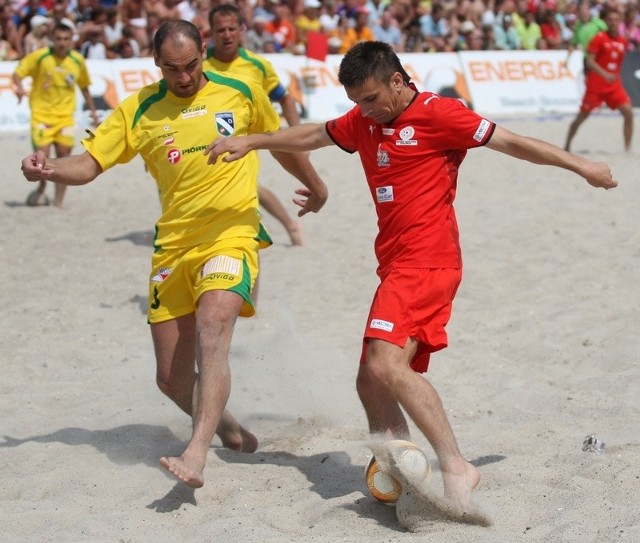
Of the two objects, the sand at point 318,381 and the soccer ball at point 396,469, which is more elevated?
the soccer ball at point 396,469

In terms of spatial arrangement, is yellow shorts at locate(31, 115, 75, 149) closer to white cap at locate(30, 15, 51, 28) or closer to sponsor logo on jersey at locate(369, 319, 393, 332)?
white cap at locate(30, 15, 51, 28)

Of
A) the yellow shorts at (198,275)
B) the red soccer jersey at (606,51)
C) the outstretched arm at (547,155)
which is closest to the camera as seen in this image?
the outstretched arm at (547,155)

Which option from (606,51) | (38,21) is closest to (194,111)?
(606,51)

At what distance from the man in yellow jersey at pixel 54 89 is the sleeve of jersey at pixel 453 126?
24.2ft

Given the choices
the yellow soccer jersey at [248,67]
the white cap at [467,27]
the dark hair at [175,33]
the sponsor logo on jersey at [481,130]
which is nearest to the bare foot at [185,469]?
the sponsor logo on jersey at [481,130]

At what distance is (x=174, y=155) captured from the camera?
195 inches

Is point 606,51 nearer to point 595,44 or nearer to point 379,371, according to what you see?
point 595,44

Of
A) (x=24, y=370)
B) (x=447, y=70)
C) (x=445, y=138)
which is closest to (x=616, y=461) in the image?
(x=445, y=138)

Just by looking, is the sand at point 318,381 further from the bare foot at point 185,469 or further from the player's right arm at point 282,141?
the player's right arm at point 282,141

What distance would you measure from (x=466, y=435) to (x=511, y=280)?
3.11 m

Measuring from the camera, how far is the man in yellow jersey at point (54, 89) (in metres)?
11.1

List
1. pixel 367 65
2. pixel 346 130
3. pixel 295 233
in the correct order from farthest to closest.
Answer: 1. pixel 295 233
2. pixel 346 130
3. pixel 367 65

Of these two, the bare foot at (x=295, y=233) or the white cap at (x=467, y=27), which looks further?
the white cap at (x=467, y=27)

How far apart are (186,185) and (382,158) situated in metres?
1.02
